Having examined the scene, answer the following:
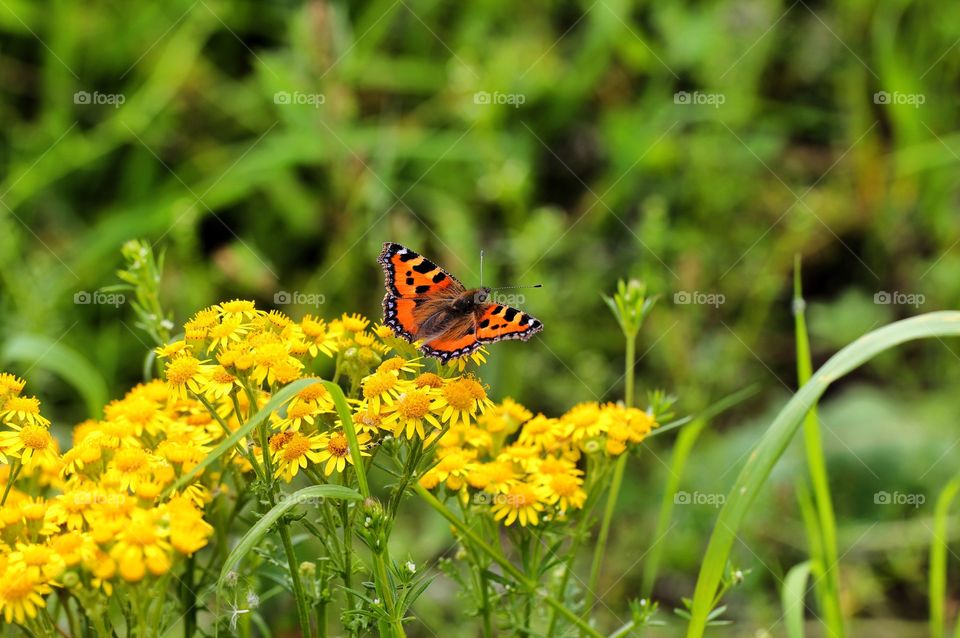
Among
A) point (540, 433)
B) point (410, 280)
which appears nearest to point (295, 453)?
point (540, 433)

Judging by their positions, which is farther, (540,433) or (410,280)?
(410,280)

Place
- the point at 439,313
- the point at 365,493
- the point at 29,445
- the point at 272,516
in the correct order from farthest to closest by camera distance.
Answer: the point at 439,313
the point at 29,445
the point at 365,493
the point at 272,516

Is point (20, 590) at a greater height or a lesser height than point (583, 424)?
lesser

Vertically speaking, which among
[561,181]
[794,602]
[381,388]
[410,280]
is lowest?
[794,602]

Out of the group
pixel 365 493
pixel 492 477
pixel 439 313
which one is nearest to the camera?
pixel 365 493

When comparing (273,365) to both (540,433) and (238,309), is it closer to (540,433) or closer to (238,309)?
(238,309)

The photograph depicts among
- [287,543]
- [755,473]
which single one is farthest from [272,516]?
[755,473]

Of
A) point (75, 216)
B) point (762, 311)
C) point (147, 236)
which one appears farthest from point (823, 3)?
point (75, 216)
